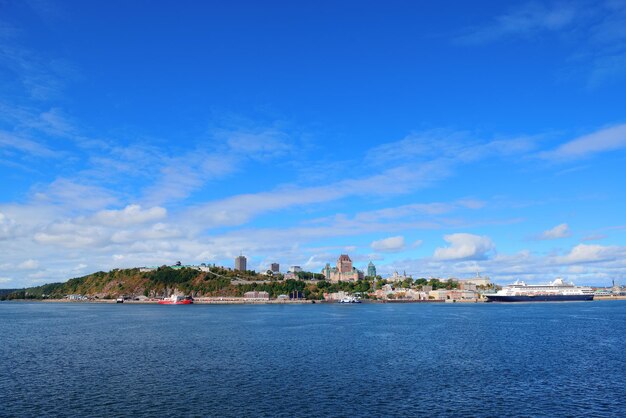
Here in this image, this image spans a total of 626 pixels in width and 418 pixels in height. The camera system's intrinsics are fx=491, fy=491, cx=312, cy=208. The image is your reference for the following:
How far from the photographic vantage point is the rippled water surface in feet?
145

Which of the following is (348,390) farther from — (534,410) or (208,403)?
(534,410)

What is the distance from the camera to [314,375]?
2292 inches

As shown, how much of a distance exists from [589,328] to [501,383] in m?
75.1

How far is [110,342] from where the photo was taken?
293 ft

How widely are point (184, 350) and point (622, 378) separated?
6054 centimetres

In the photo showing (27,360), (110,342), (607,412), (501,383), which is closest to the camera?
(607,412)

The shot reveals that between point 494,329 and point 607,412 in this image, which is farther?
point 494,329

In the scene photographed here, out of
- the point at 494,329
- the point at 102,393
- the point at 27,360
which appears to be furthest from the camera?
the point at 494,329

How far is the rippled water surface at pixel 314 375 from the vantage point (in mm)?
44219

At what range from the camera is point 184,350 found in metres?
78.9

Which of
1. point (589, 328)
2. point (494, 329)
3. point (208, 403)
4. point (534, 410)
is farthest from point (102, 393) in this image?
point (589, 328)

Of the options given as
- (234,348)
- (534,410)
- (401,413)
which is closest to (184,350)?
(234,348)

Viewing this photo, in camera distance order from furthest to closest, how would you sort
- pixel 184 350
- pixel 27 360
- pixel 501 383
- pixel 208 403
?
pixel 184 350, pixel 27 360, pixel 501 383, pixel 208 403

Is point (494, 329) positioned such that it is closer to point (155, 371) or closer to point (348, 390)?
point (348, 390)
